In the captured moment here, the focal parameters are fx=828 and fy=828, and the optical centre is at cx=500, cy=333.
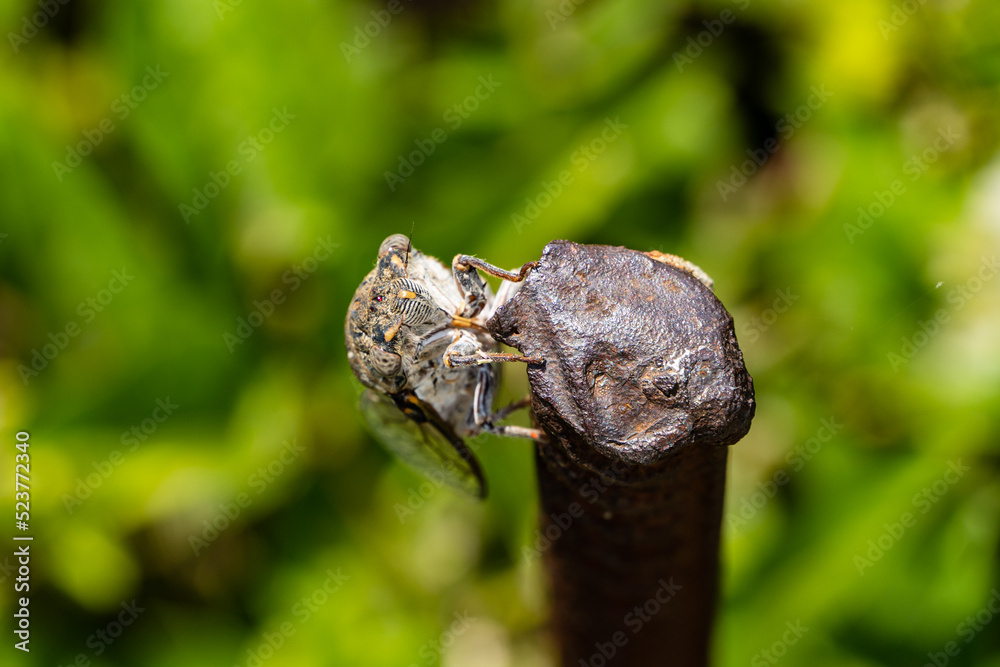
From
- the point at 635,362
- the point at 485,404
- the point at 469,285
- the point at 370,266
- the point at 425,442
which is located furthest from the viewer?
the point at 370,266

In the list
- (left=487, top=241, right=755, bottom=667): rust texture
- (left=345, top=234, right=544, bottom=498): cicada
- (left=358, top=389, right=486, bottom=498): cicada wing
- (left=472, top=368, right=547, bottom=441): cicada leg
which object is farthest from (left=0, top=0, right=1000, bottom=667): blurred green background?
(left=487, top=241, right=755, bottom=667): rust texture

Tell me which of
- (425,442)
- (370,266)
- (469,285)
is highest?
(469,285)

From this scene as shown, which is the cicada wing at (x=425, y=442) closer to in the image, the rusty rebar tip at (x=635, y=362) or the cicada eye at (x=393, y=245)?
the cicada eye at (x=393, y=245)

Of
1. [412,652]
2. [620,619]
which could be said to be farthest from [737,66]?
[620,619]

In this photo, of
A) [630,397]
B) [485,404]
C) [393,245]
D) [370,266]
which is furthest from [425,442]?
[630,397]

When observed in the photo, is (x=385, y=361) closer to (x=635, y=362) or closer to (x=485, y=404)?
(x=485, y=404)

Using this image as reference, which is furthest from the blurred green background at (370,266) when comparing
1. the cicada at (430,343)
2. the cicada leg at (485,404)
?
the cicada leg at (485,404)
